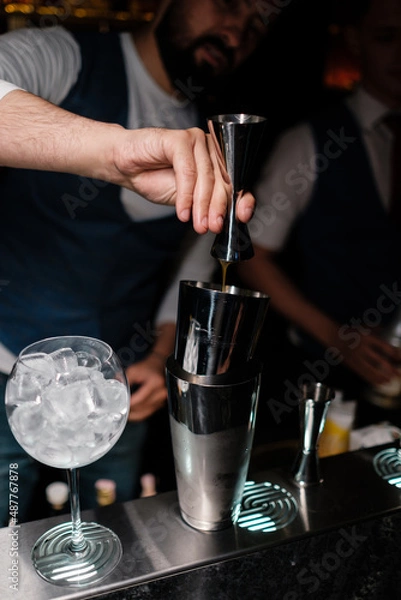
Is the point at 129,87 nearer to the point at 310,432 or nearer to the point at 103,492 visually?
the point at 310,432

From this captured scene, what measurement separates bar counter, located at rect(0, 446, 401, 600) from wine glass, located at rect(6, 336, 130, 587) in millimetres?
40

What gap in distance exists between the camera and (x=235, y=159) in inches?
42.3

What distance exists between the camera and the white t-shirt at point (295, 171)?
7.44ft

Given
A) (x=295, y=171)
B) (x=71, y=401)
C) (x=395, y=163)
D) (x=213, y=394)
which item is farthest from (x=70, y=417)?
(x=395, y=163)

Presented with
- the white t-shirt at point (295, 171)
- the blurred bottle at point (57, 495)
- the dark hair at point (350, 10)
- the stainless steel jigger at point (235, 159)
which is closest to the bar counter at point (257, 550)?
the stainless steel jigger at point (235, 159)

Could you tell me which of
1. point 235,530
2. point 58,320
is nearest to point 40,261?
point 58,320

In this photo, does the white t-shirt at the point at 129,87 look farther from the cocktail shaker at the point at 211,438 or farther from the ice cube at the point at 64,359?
the cocktail shaker at the point at 211,438

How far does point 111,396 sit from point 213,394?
19cm

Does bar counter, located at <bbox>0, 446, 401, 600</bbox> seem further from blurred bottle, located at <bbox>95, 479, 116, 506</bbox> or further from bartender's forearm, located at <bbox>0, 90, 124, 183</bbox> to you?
blurred bottle, located at <bbox>95, 479, 116, 506</bbox>

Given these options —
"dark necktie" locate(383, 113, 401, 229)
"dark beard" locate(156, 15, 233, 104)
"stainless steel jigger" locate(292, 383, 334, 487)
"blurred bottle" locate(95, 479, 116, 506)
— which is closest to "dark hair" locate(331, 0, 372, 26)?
"dark necktie" locate(383, 113, 401, 229)

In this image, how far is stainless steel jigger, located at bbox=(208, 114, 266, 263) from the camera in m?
1.04

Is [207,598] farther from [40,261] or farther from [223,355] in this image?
[40,261]

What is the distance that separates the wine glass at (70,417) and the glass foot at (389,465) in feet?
2.21

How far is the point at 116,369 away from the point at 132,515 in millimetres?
362
